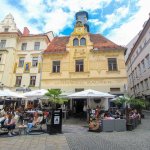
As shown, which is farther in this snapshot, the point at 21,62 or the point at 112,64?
the point at 21,62

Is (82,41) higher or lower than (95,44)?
higher

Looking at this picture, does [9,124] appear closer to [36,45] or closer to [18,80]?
[18,80]

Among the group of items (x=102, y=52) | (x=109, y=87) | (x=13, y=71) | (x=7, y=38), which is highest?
(x=7, y=38)

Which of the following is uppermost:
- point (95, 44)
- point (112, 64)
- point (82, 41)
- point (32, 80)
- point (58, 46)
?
point (82, 41)

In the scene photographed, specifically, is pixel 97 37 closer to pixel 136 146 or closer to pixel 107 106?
pixel 107 106

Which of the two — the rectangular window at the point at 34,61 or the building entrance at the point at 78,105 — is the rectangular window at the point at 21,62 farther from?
the building entrance at the point at 78,105

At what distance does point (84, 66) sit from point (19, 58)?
35.6ft

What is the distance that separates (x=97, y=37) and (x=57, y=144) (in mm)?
21420

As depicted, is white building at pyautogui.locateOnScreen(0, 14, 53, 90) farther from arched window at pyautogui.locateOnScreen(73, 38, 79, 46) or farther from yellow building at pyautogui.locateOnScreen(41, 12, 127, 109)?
arched window at pyautogui.locateOnScreen(73, 38, 79, 46)

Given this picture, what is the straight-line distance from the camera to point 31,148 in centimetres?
665

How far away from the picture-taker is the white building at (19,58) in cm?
2342

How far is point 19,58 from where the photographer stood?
82.1ft

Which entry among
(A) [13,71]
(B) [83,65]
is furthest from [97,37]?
(A) [13,71]

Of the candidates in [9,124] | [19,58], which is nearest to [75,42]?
[19,58]
